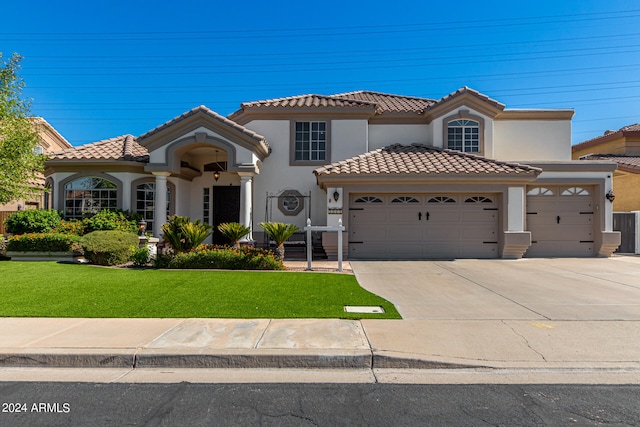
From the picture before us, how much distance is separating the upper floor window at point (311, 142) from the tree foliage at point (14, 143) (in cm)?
1006

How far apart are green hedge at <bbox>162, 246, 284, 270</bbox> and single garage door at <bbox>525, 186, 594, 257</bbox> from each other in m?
10.3

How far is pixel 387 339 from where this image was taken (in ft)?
16.3

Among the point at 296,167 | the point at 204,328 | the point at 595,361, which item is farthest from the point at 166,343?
the point at 296,167

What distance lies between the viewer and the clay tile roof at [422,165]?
43.5 feet

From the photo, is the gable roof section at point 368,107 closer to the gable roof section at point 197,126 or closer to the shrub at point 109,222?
the gable roof section at point 197,126

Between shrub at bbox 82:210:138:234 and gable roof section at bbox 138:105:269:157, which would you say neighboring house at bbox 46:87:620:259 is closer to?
gable roof section at bbox 138:105:269:157

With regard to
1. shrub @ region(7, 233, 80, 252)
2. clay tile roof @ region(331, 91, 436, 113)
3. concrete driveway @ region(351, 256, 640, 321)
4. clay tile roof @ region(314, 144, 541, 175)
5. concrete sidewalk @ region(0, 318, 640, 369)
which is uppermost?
clay tile roof @ region(331, 91, 436, 113)

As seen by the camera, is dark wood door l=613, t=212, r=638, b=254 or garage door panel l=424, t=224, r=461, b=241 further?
dark wood door l=613, t=212, r=638, b=254

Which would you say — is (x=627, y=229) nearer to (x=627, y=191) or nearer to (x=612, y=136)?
(x=627, y=191)

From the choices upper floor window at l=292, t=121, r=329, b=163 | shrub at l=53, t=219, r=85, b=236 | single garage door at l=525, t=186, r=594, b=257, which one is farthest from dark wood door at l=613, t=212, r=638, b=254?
shrub at l=53, t=219, r=85, b=236

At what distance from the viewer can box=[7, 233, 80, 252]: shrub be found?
12031mm

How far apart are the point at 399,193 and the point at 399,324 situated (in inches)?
342

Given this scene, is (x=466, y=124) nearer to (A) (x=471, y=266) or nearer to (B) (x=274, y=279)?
(A) (x=471, y=266)

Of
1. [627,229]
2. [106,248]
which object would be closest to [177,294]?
[106,248]
